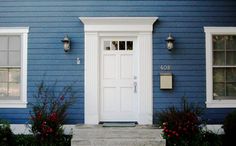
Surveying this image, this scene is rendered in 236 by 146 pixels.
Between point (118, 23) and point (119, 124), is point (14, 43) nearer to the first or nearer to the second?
point (118, 23)

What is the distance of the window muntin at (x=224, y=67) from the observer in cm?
960

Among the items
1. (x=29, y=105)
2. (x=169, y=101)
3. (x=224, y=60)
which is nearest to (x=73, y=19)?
(x=29, y=105)

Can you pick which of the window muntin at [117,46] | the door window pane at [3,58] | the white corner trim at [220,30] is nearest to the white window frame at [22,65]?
the door window pane at [3,58]

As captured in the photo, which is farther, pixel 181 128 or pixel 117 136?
pixel 117 136

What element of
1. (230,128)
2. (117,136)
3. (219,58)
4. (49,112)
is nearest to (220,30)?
(219,58)

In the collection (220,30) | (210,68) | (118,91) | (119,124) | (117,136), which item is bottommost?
(117,136)

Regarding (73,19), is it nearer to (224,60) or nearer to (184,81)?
(184,81)

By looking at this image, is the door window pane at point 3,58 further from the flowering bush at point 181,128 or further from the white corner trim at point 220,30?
the white corner trim at point 220,30

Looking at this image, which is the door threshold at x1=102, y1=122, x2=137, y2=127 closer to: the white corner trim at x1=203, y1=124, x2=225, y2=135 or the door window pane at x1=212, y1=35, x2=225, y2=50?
the white corner trim at x1=203, y1=124, x2=225, y2=135

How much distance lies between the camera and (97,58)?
9492 millimetres

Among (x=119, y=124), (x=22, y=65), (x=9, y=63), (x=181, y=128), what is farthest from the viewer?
(x=9, y=63)

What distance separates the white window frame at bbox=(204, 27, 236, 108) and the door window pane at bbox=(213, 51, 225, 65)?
6.8 inches

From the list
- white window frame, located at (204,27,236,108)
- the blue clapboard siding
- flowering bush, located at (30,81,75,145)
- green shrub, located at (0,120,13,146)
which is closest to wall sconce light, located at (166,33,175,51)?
the blue clapboard siding

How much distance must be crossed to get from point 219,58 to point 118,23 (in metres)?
2.96
